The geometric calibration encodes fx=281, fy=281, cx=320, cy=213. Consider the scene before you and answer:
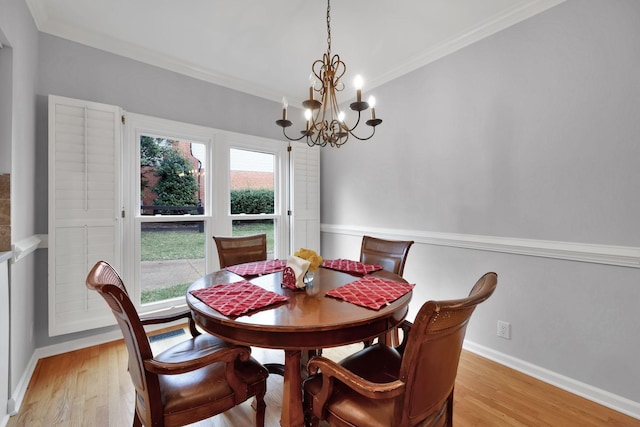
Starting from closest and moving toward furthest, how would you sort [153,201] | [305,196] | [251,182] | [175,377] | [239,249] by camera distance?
[175,377] → [239,249] → [153,201] → [251,182] → [305,196]

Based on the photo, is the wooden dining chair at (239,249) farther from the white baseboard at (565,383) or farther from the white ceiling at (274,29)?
the white baseboard at (565,383)

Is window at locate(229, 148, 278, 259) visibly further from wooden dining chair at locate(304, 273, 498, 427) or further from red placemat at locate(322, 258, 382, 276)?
wooden dining chair at locate(304, 273, 498, 427)

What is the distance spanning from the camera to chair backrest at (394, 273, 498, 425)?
0.88m

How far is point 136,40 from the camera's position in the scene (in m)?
2.58

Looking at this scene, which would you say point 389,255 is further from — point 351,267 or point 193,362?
point 193,362

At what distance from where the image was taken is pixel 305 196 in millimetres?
3830

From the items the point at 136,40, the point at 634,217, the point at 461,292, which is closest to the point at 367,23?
the point at 136,40

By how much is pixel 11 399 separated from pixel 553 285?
358cm

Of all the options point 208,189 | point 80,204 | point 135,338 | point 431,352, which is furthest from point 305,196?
point 431,352

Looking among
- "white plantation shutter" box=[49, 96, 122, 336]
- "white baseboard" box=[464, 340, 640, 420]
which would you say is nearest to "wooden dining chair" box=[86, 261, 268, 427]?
"white plantation shutter" box=[49, 96, 122, 336]

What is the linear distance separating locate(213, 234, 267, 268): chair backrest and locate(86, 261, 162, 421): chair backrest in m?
1.18

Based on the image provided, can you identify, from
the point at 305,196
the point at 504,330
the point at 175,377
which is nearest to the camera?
the point at 175,377

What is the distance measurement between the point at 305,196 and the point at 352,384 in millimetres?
2958

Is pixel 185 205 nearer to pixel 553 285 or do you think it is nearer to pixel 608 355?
pixel 553 285
